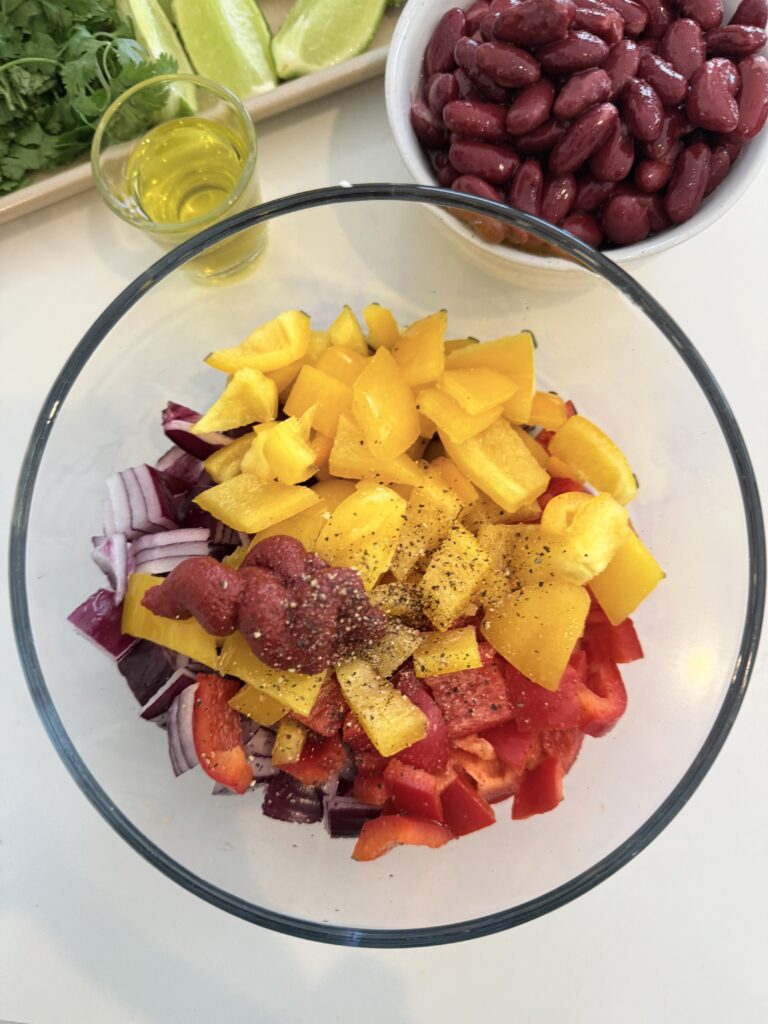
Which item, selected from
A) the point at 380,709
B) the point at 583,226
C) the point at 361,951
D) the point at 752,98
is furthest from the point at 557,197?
the point at 361,951

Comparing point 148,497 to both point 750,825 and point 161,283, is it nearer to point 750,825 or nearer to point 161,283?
point 161,283

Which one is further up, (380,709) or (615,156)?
(615,156)

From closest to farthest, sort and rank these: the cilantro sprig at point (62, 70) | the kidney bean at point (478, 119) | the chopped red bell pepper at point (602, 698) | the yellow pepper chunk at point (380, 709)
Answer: the yellow pepper chunk at point (380, 709)
the chopped red bell pepper at point (602, 698)
the kidney bean at point (478, 119)
the cilantro sprig at point (62, 70)

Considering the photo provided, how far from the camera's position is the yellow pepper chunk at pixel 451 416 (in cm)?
98

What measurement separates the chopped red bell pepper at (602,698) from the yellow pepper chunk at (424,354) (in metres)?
0.44

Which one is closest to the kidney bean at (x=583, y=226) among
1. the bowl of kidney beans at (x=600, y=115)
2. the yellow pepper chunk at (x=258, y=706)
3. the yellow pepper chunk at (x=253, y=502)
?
the bowl of kidney beans at (x=600, y=115)

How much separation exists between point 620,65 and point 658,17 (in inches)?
5.3

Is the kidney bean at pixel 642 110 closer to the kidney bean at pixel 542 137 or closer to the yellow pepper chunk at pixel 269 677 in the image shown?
the kidney bean at pixel 542 137

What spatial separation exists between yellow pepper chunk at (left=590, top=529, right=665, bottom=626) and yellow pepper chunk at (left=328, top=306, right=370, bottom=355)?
437 millimetres

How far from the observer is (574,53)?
1061 mm

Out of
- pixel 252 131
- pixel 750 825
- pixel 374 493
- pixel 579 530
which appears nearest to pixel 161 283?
pixel 252 131

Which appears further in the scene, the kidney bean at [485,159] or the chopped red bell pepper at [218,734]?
the kidney bean at [485,159]

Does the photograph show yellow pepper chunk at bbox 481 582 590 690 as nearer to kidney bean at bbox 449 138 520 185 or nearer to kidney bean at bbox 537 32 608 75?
kidney bean at bbox 449 138 520 185

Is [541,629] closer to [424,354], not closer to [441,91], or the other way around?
[424,354]
